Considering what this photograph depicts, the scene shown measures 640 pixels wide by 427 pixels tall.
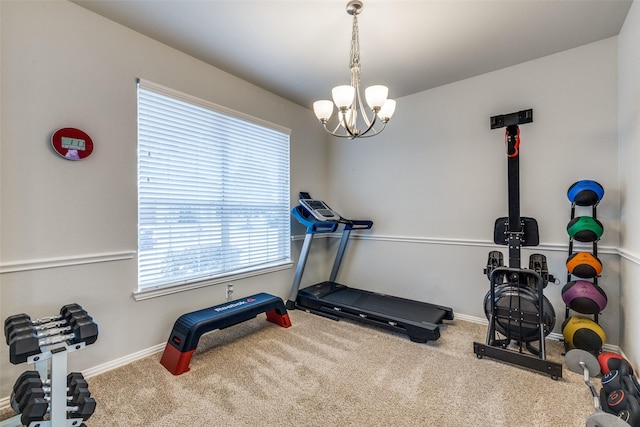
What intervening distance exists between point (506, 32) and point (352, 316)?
3069 mm

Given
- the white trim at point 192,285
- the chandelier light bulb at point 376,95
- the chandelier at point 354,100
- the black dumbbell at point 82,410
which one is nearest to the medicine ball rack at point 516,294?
the chandelier at point 354,100

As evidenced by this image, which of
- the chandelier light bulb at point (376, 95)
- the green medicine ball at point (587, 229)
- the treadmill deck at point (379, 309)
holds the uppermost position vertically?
the chandelier light bulb at point (376, 95)

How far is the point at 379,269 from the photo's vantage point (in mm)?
3998

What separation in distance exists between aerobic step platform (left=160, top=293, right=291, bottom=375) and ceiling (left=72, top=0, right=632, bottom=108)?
8.07ft

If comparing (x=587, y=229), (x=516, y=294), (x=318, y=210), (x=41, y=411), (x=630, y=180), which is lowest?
(x=41, y=411)

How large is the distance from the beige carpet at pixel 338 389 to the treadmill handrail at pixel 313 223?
1303 mm

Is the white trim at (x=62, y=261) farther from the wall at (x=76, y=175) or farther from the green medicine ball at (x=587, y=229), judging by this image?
the green medicine ball at (x=587, y=229)

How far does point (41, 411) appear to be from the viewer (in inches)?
55.3

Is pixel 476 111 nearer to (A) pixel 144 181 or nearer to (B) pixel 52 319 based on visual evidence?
(A) pixel 144 181

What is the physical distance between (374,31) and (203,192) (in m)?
2.19

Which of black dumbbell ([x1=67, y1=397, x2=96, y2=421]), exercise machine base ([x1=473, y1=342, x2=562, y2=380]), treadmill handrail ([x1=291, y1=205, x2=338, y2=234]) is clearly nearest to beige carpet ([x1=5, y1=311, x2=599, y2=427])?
exercise machine base ([x1=473, y1=342, x2=562, y2=380])

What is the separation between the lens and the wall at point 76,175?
1897 millimetres

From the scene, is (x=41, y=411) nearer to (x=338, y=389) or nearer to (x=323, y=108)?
(x=338, y=389)

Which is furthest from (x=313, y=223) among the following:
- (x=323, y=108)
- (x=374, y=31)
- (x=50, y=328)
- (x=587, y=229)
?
(x=587, y=229)
